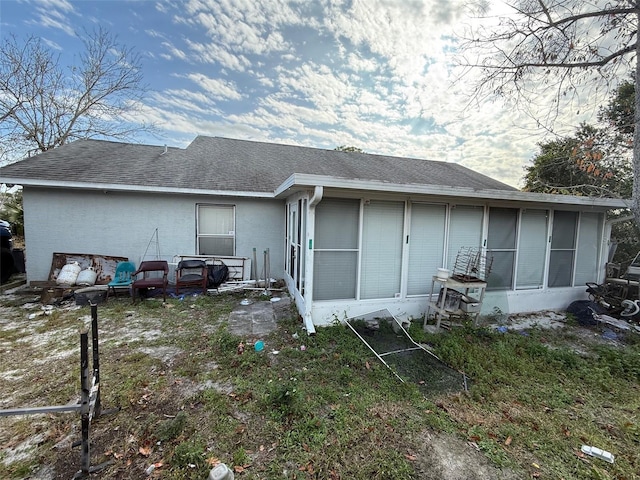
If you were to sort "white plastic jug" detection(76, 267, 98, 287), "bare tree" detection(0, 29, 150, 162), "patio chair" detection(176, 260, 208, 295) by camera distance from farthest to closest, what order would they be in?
"bare tree" detection(0, 29, 150, 162) → "patio chair" detection(176, 260, 208, 295) → "white plastic jug" detection(76, 267, 98, 287)

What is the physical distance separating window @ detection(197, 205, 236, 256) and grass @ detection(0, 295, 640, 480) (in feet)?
10.5

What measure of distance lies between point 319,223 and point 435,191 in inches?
73.7

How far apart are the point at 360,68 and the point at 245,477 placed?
9.97m

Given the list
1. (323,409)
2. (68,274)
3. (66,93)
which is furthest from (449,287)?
(66,93)

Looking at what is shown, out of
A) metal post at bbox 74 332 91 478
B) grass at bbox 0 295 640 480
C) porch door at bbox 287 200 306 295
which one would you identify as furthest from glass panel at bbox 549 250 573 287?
metal post at bbox 74 332 91 478

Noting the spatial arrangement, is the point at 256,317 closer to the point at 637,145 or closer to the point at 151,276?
the point at 151,276

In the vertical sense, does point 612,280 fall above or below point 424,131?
below

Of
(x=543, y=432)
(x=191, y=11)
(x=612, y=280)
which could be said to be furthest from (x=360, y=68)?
(x=543, y=432)

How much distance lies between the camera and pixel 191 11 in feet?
22.7

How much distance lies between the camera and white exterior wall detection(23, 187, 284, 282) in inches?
242

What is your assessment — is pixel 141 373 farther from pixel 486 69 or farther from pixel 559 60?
pixel 559 60

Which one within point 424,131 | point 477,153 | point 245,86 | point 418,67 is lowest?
point 477,153

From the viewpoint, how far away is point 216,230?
22.9 ft

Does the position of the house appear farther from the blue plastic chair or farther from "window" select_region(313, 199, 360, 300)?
the blue plastic chair
